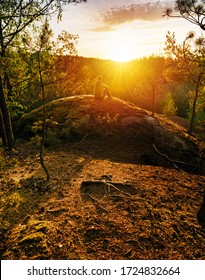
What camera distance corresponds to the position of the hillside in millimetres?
5316

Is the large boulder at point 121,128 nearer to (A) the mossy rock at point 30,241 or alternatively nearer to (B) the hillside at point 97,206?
(B) the hillside at point 97,206

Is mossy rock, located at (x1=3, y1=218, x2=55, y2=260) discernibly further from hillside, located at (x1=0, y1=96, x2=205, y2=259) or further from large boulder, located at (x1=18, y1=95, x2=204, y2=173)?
large boulder, located at (x1=18, y1=95, x2=204, y2=173)

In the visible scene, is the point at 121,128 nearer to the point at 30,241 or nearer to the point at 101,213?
the point at 101,213

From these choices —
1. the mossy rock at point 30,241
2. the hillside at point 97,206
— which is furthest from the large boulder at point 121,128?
the mossy rock at point 30,241

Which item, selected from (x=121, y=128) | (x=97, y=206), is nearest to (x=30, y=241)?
(x=97, y=206)

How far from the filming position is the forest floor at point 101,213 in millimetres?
5277

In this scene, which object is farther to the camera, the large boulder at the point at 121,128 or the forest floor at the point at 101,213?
the large boulder at the point at 121,128

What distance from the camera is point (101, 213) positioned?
6582 mm

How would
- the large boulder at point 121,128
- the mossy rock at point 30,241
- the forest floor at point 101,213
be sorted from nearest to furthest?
the mossy rock at point 30,241 < the forest floor at point 101,213 < the large boulder at point 121,128

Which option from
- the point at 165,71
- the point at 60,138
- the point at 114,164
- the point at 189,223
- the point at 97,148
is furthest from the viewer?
the point at 165,71

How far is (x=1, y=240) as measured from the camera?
5.68m

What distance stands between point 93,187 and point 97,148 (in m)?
6.15

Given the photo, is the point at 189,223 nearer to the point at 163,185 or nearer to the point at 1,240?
the point at 163,185
